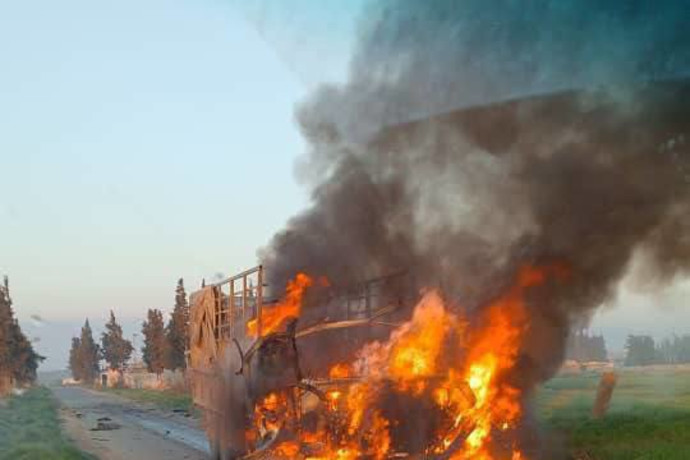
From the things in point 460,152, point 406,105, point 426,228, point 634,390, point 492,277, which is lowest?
point 634,390

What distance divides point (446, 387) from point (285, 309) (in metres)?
4.42

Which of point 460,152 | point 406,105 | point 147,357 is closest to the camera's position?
point 460,152

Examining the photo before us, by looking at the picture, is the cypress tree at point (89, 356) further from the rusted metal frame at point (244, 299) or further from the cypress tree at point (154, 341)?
the rusted metal frame at point (244, 299)

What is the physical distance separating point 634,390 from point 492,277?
2515 centimetres

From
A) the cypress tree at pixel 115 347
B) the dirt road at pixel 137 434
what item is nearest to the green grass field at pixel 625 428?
the dirt road at pixel 137 434

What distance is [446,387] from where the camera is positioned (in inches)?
505

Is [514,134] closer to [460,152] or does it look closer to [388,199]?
[460,152]

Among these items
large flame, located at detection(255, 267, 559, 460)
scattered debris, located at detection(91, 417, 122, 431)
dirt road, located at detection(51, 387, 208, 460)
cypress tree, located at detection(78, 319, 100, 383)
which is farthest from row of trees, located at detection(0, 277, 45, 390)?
large flame, located at detection(255, 267, 559, 460)

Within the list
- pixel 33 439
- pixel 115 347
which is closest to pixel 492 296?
pixel 33 439

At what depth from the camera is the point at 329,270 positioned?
17.7 metres

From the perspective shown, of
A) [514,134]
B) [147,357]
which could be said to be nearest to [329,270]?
[514,134]

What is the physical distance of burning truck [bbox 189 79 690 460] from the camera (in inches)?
506

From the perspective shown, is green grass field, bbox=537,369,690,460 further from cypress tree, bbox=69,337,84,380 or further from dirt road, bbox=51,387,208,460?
cypress tree, bbox=69,337,84,380

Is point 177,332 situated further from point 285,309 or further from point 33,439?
point 285,309
